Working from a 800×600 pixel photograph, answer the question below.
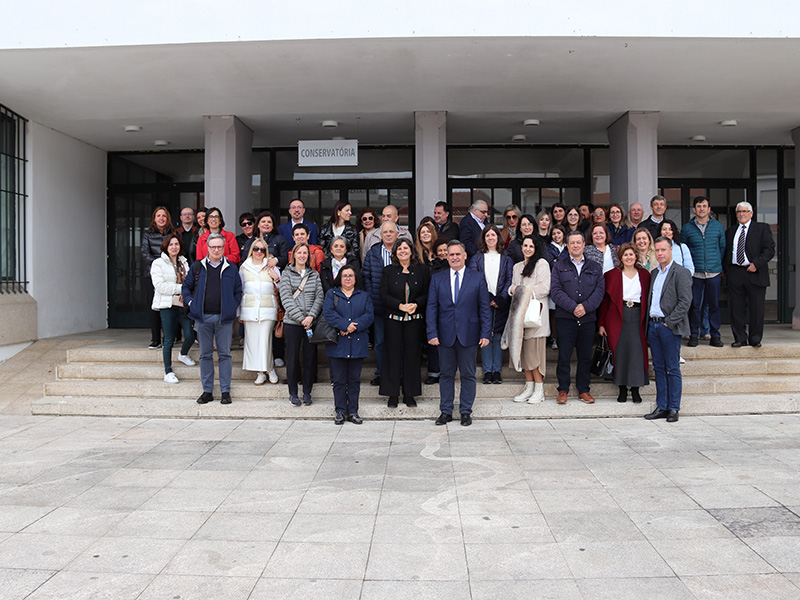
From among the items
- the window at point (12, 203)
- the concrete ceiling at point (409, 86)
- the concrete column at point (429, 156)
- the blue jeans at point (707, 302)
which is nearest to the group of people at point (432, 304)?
the blue jeans at point (707, 302)

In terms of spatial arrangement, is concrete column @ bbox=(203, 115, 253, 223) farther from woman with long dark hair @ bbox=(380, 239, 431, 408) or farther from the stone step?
Answer: woman with long dark hair @ bbox=(380, 239, 431, 408)

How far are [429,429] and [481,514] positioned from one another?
7.37 ft

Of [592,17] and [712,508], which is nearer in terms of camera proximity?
[712,508]

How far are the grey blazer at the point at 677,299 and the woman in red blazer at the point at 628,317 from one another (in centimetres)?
21

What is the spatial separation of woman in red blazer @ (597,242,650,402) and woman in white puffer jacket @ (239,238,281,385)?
3.60m

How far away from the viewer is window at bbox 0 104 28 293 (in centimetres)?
929

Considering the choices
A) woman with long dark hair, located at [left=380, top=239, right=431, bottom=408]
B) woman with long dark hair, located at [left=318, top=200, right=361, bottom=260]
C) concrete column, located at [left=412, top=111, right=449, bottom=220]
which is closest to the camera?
woman with long dark hair, located at [left=380, top=239, right=431, bottom=408]

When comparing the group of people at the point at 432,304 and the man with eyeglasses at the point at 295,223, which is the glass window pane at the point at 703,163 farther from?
the man with eyeglasses at the point at 295,223

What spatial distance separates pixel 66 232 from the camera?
10789 mm

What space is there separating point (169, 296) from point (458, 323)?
338 cm

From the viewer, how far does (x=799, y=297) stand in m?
10.8

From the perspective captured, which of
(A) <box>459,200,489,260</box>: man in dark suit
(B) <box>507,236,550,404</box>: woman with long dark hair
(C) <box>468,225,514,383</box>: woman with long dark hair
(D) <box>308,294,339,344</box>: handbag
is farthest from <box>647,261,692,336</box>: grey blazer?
(D) <box>308,294,339,344</box>: handbag

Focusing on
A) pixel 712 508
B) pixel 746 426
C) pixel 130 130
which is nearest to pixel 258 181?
pixel 130 130

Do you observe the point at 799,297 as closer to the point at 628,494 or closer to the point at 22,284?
the point at 628,494
